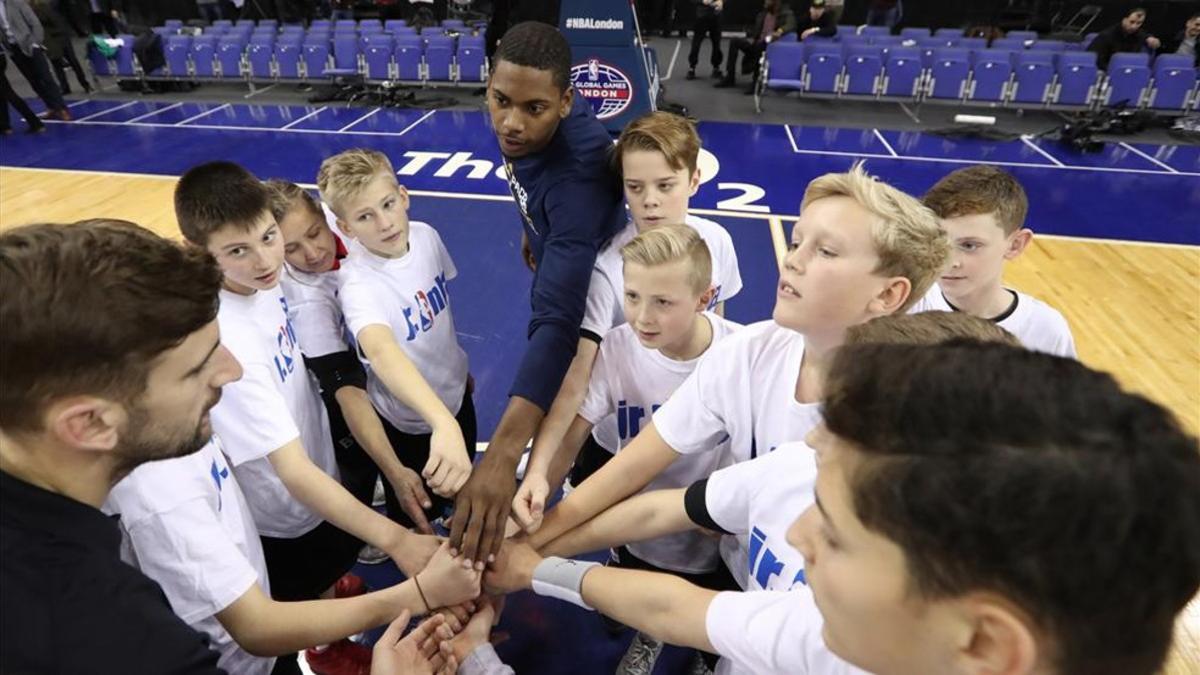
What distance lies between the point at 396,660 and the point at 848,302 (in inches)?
58.3

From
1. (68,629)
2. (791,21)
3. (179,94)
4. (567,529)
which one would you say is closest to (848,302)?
(567,529)

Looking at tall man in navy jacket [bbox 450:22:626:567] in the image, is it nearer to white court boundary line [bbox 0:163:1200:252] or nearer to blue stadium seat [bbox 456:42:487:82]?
white court boundary line [bbox 0:163:1200:252]

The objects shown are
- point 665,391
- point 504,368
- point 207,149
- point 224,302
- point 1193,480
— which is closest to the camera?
point 1193,480

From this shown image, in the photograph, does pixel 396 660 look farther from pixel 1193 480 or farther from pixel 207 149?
pixel 207 149

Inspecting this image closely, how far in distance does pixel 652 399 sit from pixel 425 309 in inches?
42.9

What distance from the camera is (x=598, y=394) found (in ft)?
7.77

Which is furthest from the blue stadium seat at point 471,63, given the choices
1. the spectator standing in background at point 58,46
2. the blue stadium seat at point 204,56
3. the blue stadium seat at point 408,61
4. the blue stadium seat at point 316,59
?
the spectator standing in background at point 58,46

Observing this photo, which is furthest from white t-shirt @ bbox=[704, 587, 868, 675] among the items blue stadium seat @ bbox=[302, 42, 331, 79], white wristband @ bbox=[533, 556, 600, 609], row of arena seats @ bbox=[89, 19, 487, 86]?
blue stadium seat @ bbox=[302, 42, 331, 79]

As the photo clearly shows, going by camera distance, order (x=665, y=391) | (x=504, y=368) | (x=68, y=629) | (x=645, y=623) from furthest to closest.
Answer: (x=504, y=368), (x=665, y=391), (x=645, y=623), (x=68, y=629)

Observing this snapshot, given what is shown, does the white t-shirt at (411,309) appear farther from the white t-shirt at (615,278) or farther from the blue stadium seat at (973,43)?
the blue stadium seat at (973,43)

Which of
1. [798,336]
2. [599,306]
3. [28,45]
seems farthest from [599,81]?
[28,45]

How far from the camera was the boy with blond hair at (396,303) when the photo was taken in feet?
7.71

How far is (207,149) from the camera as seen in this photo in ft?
30.7

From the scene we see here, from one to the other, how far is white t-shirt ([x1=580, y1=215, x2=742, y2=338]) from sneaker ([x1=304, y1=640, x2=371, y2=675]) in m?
1.59
